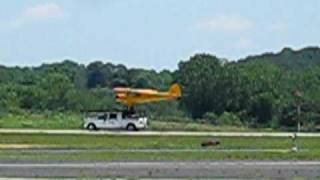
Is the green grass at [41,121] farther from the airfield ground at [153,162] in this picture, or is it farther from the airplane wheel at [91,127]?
the airfield ground at [153,162]

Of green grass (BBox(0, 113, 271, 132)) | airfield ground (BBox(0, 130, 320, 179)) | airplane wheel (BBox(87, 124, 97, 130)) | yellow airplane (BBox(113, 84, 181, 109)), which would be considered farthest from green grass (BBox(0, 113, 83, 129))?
airfield ground (BBox(0, 130, 320, 179))

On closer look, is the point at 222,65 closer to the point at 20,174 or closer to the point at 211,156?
the point at 211,156

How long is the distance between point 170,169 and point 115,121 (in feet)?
152

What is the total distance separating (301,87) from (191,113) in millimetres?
13156

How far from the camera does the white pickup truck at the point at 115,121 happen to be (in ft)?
243

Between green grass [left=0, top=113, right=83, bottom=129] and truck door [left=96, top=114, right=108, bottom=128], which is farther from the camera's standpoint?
truck door [left=96, top=114, right=108, bottom=128]

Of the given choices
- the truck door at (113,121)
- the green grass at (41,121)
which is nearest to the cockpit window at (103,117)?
the truck door at (113,121)

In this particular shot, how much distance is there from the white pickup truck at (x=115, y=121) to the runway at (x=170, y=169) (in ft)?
133

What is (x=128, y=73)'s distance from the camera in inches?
6452

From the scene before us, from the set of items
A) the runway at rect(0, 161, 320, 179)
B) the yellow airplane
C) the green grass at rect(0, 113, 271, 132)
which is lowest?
the runway at rect(0, 161, 320, 179)

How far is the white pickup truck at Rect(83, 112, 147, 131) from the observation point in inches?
2921

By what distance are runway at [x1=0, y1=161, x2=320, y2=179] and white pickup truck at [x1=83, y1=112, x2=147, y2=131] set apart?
133 ft

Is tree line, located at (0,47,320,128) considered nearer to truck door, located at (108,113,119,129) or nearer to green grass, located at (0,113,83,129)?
green grass, located at (0,113,83,129)

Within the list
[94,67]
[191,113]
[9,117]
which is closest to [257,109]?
[191,113]
